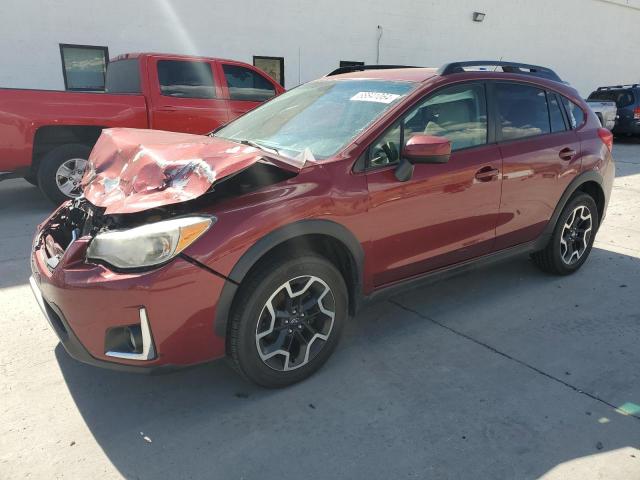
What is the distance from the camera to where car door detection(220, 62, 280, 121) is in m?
7.52

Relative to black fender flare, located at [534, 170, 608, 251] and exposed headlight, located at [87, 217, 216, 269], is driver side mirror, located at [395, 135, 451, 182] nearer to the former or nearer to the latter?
exposed headlight, located at [87, 217, 216, 269]

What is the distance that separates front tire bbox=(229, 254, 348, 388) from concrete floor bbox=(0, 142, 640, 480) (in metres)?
0.16

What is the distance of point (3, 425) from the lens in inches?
98.5

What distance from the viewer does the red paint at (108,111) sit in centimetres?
588

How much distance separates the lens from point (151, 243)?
2.30 meters

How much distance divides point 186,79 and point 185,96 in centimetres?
26

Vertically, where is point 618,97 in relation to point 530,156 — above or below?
above

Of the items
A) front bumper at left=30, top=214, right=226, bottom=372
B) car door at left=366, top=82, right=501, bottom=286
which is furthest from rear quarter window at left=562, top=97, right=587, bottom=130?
front bumper at left=30, top=214, right=226, bottom=372

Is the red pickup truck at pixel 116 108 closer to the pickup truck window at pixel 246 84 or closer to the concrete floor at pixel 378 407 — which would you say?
the pickup truck window at pixel 246 84

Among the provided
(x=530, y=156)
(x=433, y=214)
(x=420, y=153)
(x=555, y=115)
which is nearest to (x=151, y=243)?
(x=420, y=153)

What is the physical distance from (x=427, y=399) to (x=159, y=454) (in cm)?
140

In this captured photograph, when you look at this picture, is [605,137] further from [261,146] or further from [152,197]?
[152,197]

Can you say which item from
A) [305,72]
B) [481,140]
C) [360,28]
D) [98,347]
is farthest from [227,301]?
[360,28]

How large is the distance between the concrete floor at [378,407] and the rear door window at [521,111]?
4.43ft
